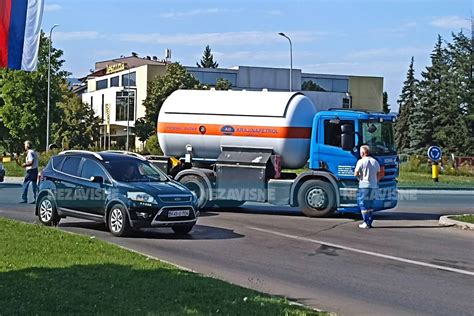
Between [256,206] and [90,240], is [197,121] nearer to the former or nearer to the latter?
[256,206]

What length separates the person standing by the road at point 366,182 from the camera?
57.5 feet

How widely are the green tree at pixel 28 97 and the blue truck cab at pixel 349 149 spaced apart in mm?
38314

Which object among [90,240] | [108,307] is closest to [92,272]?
[108,307]

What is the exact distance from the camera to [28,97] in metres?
55.1

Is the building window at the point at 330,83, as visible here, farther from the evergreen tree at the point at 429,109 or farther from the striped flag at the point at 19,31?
the striped flag at the point at 19,31

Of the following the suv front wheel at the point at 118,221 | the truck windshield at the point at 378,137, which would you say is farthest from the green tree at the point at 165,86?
the suv front wheel at the point at 118,221

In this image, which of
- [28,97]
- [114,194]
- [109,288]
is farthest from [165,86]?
[109,288]

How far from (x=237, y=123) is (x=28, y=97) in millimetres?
37889

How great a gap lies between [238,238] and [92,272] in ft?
19.3

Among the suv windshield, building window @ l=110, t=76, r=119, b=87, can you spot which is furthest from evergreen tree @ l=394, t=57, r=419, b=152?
the suv windshield

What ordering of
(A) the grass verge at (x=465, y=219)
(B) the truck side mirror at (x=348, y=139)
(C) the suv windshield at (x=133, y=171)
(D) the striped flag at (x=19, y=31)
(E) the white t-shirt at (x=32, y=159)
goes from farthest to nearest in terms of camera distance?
(E) the white t-shirt at (x=32, y=159)
(B) the truck side mirror at (x=348, y=139)
(A) the grass verge at (x=465, y=219)
(C) the suv windshield at (x=133, y=171)
(D) the striped flag at (x=19, y=31)

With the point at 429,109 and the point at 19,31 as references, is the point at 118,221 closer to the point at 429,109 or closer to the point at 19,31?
the point at 19,31

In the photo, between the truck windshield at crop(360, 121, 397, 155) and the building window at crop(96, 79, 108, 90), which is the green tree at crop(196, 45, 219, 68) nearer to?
the building window at crop(96, 79, 108, 90)

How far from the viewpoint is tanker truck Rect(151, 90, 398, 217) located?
19.5 m
